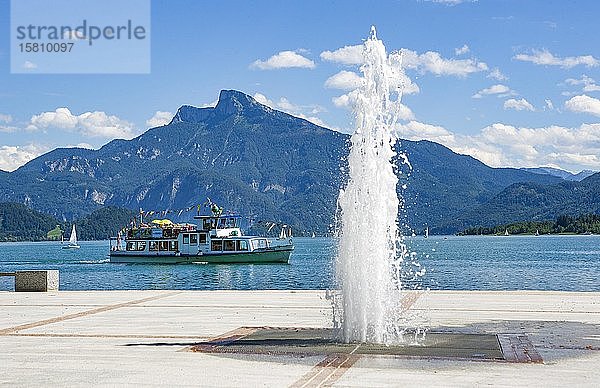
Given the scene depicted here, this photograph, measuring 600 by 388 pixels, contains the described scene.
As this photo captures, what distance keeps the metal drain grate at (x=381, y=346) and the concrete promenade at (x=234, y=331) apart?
0.32 metres

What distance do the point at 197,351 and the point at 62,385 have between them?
9.30 feet

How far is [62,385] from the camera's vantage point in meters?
10.4

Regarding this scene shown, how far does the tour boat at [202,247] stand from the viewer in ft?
288

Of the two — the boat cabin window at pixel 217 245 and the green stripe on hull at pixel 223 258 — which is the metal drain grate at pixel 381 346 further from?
the boat cabin window at pixel 217 245

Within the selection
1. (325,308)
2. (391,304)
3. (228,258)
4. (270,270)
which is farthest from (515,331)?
(228,258)

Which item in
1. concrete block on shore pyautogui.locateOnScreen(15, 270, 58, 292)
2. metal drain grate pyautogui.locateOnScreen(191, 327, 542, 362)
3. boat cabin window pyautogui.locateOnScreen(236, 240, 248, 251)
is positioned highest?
boat cabin window pyautogui.locateOnScreen(236, 240, 248, 251)

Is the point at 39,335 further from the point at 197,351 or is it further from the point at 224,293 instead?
the point at 224,293

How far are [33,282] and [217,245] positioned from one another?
61802 mm

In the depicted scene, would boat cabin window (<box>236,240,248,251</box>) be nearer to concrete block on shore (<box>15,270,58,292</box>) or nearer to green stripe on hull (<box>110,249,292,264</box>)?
green stripe on hull (<box>110,249,292,264</box>)

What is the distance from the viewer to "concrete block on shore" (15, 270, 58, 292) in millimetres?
26781

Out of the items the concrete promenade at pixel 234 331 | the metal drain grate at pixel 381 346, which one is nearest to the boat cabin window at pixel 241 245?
Result: the concrete promenade at pixel 234 331

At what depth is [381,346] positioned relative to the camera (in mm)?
13070

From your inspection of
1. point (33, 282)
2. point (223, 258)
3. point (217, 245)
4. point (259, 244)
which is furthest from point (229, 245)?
point (33, 282)

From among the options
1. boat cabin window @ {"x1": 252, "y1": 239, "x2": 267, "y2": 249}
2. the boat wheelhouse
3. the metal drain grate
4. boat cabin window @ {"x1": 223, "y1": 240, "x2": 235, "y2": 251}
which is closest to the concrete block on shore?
the metal drain grate
